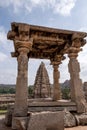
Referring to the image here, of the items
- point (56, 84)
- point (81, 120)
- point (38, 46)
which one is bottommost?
point (81, 120)

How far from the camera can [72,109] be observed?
24.1 feet

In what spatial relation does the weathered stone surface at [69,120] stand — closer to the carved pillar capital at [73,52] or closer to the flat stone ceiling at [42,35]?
the carved pillar capital at [73,52]

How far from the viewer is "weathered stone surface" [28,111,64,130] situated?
568cm

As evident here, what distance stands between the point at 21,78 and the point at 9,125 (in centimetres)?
223

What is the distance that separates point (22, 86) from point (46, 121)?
5.70 feet

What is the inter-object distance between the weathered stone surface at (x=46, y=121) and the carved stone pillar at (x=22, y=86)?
3.04ft

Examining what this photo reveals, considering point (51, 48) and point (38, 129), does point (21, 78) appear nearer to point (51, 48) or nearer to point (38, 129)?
point (38, 129)

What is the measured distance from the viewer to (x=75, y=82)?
7.75 m

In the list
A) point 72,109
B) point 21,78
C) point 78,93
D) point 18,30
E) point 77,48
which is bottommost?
point 72,109

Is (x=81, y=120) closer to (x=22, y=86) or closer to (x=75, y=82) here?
(x=75, y=82)

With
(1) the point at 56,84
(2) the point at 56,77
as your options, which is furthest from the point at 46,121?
(2) the point at 56,77

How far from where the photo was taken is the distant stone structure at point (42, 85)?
2275cm

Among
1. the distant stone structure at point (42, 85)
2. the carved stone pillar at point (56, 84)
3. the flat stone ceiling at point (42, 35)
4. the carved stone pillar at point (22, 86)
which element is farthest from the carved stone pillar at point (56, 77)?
the distant stone structure at point (42, 85)

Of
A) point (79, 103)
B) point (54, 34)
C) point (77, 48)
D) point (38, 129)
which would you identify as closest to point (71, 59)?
point (77, 48)
